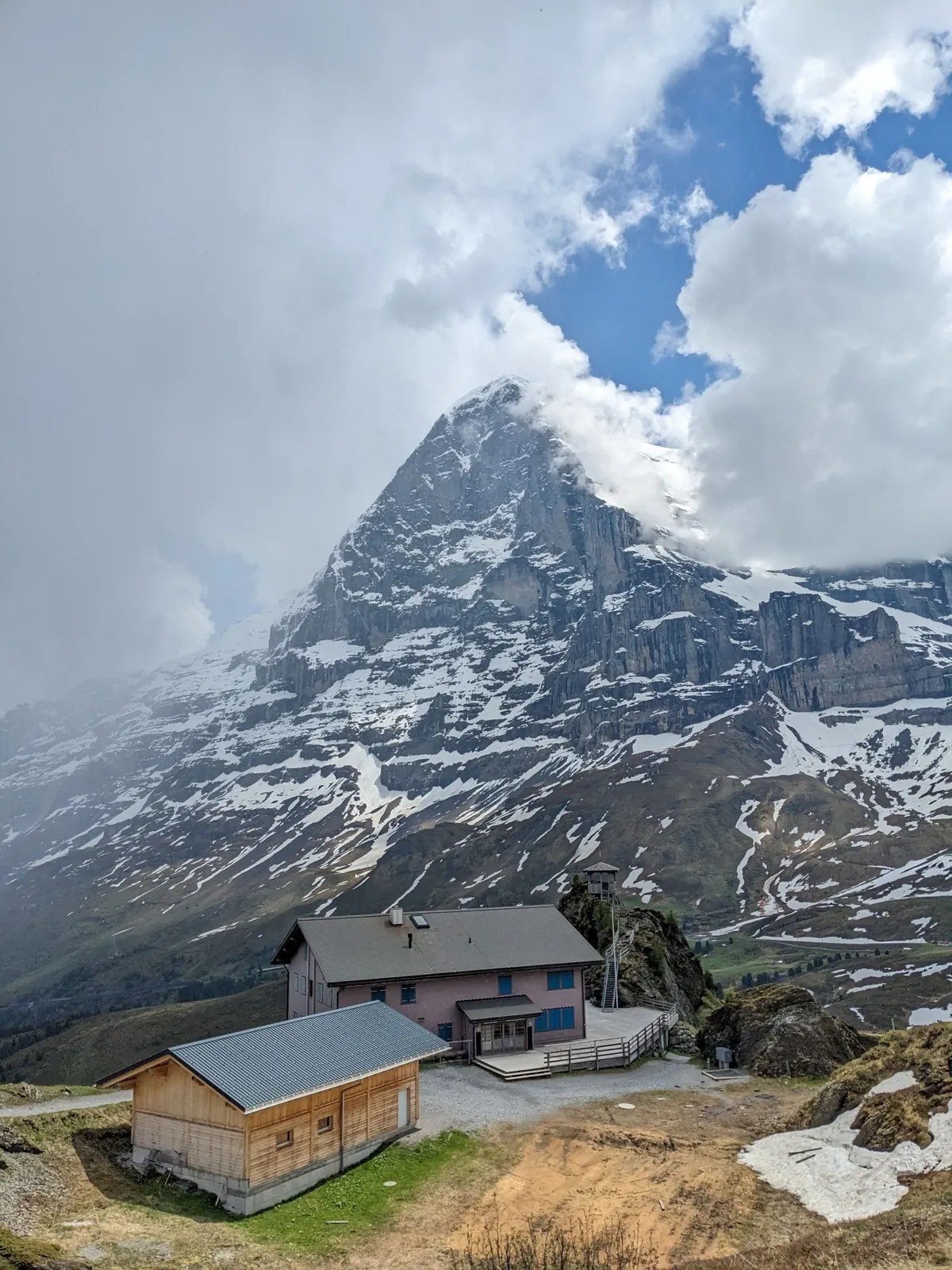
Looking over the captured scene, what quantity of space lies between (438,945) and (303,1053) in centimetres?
1945

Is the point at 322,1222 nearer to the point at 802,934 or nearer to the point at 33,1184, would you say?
the point at 33,1184

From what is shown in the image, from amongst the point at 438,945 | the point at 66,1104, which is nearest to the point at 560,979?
the point at 438,945

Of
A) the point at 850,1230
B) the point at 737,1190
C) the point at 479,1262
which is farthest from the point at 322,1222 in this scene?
the point at 850,1230

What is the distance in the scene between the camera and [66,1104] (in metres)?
35.3

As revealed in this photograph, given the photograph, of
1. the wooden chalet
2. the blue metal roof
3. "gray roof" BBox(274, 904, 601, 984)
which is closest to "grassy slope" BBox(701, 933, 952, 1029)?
"gray roof" BBox(274, 904, 601, 984)

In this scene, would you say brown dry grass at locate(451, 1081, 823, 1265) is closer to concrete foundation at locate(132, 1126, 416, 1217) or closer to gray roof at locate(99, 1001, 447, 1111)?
concrete foundation at locate(132, 1126, 416, 1217)

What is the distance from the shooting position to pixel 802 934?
16688 cm

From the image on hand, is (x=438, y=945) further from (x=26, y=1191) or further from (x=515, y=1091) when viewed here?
(x=26, y=1191)

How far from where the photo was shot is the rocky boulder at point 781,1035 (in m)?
42.7

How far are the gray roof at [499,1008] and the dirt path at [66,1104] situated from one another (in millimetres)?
16716

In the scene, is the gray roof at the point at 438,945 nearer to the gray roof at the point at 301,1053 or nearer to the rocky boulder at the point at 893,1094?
the gray roof at the point at 301,1053

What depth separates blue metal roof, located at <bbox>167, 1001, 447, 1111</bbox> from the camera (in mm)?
27984

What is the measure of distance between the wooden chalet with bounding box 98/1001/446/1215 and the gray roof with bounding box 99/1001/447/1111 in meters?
0.05

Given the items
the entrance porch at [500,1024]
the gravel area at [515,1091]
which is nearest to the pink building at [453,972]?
the entrance porch at [500,1024]
